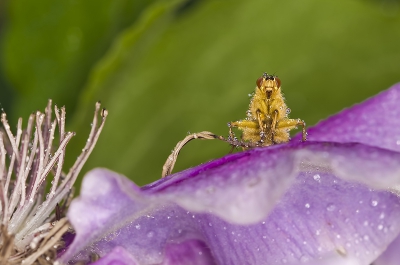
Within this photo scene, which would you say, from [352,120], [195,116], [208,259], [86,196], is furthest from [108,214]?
[195,116]

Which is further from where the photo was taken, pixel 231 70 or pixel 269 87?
pixel 231 70

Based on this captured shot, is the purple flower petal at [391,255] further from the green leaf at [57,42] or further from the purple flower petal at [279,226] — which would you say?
the green leaf at [57,42]

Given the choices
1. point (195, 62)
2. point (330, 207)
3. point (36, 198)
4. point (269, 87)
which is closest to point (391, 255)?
point (330, 207)

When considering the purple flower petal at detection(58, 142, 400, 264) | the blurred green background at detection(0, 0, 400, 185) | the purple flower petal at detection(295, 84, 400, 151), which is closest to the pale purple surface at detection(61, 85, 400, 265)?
the purple flower petal at detection(58, 142, 400, 264)

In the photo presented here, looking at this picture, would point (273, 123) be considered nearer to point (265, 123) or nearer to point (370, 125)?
point (265, 123)

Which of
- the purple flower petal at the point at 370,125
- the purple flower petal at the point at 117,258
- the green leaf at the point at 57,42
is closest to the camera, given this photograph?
the purple flower petal at the point at 117,258

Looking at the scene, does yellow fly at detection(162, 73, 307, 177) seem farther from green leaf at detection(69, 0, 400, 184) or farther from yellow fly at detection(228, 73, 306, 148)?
green leaf at detection(69, 0, 400, 184)

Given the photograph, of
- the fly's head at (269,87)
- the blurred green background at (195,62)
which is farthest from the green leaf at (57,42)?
the fly's head at (269,87)

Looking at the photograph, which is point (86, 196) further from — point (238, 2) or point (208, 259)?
point (238, 2)
